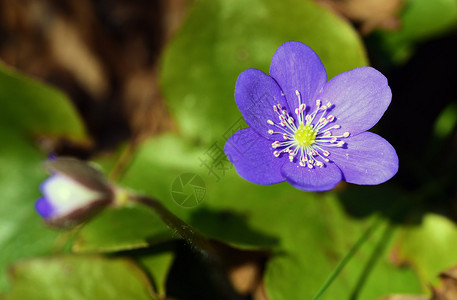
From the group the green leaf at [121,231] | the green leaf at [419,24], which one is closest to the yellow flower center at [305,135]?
the green leaf at [121,231]

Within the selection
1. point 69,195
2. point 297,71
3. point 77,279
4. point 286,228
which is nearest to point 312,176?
point 297,71

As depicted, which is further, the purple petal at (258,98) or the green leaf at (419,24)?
the green leaf at (419,24)

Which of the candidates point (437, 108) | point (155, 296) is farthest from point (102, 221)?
point (437, 108)

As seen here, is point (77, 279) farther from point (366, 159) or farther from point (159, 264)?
point (366, 159)

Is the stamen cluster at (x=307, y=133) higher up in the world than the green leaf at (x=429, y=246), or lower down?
higher up

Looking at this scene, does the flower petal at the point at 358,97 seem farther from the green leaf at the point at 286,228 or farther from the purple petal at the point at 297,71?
the green leaf at the point at 286,228

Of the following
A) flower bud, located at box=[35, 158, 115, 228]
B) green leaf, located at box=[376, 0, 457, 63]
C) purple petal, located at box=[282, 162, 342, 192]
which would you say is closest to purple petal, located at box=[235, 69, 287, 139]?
purple petal, located at box=[282, 162, 342, 192]

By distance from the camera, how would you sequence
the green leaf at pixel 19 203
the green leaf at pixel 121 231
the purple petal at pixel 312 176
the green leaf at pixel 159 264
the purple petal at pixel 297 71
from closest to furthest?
1. the purple petal at pixel 312 176
2. the purple petal at pixel 297 71
3. the green leaf at pixel 121 231
4. the green leaf at pixel 159 264
5. the green leaf at pixel 19 203
